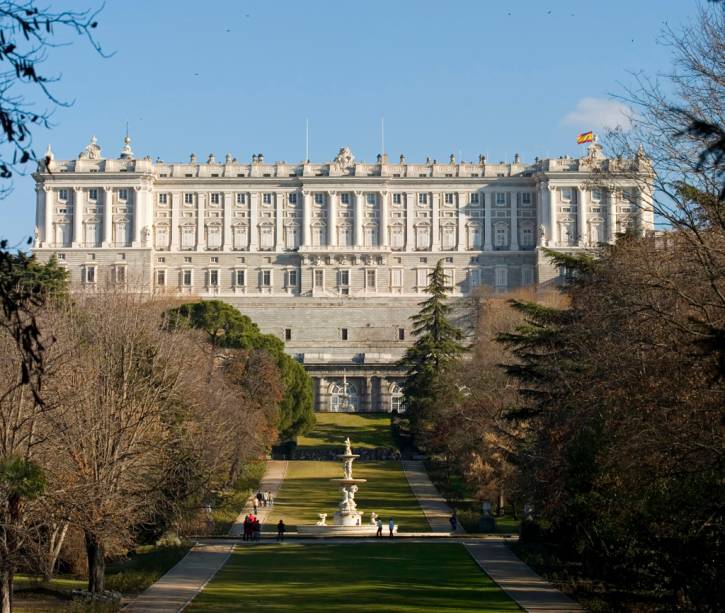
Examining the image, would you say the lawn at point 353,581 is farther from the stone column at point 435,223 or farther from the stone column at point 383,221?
the stone column at point 435,223

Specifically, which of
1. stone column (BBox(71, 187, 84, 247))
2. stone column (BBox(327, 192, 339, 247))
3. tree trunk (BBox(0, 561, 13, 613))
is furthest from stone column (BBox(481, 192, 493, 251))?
tree trunk (BBox(0, 561, 13, 613))

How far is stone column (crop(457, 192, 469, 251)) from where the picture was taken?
383 feet

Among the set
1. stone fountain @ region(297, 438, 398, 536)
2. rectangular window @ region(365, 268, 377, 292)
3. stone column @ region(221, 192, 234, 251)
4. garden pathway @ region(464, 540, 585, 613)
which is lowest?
stone fountain @ region(297, 438, 398, 536)

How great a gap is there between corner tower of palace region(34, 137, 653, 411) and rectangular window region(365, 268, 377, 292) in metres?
0.08

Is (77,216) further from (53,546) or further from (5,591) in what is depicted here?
(5,591)

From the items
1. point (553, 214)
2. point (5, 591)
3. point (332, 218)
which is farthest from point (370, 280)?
point (5, 591)

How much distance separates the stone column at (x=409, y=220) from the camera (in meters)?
118

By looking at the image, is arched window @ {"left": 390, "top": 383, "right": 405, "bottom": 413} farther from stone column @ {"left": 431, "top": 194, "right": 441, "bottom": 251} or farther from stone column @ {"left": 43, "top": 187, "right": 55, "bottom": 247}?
stone column @ {"left": 43, "top": 187, "right": 55, "bottom": 247}

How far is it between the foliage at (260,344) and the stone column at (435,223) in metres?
40.9

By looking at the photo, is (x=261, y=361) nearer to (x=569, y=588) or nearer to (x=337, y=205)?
(x=569, y=588)

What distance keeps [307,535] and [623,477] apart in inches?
894

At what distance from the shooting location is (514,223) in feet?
385

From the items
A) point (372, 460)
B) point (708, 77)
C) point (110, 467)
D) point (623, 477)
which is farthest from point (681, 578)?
point (372, 460)

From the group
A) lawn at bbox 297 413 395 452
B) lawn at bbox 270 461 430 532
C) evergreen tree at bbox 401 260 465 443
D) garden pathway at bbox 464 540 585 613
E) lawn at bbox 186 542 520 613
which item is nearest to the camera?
garden pathway at bbox 464 540 585 613
